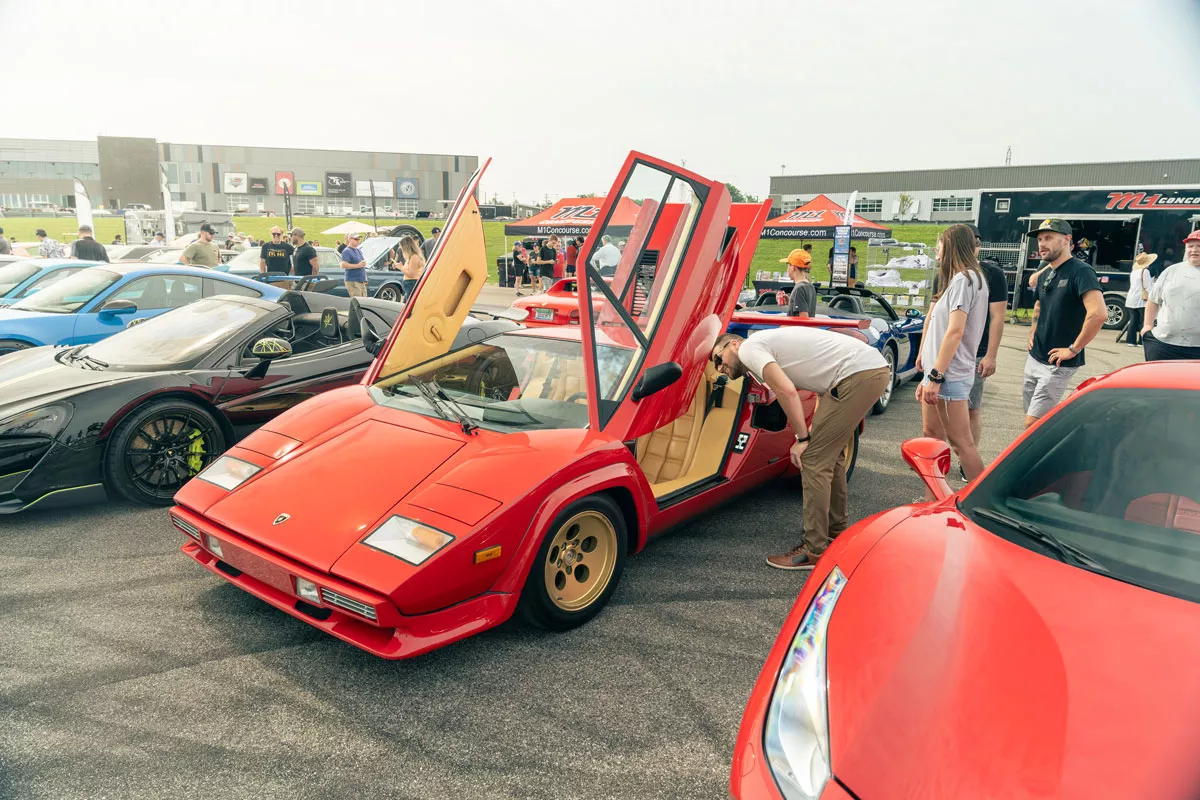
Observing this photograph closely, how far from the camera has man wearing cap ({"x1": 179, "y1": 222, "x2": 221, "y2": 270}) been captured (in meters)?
11.9

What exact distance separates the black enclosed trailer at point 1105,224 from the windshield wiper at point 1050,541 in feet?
50.5

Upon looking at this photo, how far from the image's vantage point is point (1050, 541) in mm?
1974

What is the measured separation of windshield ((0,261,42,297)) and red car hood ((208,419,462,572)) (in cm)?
941

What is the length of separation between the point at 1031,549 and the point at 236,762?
8.03ft

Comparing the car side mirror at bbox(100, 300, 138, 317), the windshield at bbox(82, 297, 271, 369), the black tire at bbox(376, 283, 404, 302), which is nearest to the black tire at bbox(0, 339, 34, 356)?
the car side mirror at bbox(100, 300, 138, 317)

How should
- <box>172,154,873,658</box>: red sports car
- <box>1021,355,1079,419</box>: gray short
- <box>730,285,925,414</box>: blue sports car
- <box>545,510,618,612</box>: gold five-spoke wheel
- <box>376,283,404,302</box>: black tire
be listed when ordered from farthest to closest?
<box>376,283,404,302</box>: black tire
<box>730,285,925,414</box>: blue sports car
<box>1021,355,1079,419</box>: gray short
<box>545,510,618,612</box>: gold five-spoke wheel
<box>172,154,873,658</box>: red sports car

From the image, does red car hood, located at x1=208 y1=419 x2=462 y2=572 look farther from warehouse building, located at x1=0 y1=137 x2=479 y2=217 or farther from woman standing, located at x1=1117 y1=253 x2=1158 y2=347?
warehouse building, located at x1=0 y1=137 x2=479 y2=217

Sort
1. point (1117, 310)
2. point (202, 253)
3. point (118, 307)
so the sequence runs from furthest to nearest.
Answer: point (1117, 310) → point (202, 253) → point (118, 307)

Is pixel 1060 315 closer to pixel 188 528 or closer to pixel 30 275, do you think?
pixel 188 528

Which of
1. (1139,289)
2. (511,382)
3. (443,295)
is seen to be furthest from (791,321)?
(1139,289)

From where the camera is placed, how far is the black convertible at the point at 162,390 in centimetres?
407

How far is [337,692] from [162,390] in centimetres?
272

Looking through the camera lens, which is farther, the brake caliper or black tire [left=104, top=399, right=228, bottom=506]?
the brake caliper

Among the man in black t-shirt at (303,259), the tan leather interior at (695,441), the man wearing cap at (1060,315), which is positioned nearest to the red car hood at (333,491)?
the tan leather interior at (695,441)
